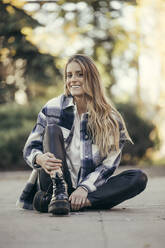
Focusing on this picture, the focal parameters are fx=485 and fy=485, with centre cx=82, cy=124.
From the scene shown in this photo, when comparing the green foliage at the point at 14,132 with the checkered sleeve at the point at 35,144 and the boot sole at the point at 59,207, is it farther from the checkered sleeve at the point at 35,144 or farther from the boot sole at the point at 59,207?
the boot sole at the point at 59,207

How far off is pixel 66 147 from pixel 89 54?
10001mm

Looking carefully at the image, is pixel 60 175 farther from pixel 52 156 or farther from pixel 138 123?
pixel 138 123

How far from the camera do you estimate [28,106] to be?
11.8 meters

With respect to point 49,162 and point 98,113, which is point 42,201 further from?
point 98,113

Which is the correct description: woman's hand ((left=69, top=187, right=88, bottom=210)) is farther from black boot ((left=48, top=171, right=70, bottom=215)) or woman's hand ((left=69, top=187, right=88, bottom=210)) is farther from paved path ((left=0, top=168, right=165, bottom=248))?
black boot ((left=48, top=171, right=70, bottom=215))

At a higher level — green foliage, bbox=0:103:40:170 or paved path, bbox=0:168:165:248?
paved path, bbox=0:168:165:248

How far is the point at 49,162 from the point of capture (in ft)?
12.1

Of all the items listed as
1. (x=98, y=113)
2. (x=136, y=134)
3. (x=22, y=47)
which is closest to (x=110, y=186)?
(x=98, y=113)

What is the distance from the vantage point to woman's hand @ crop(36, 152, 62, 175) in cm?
368

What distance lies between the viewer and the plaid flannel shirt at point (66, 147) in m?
4.05

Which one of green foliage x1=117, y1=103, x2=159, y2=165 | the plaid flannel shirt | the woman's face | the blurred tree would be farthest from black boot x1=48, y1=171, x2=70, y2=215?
the blurred tree

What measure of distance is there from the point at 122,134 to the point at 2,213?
1233mm

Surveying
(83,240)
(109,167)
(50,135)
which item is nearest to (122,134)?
(109,167)

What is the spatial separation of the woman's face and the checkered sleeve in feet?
1.06
